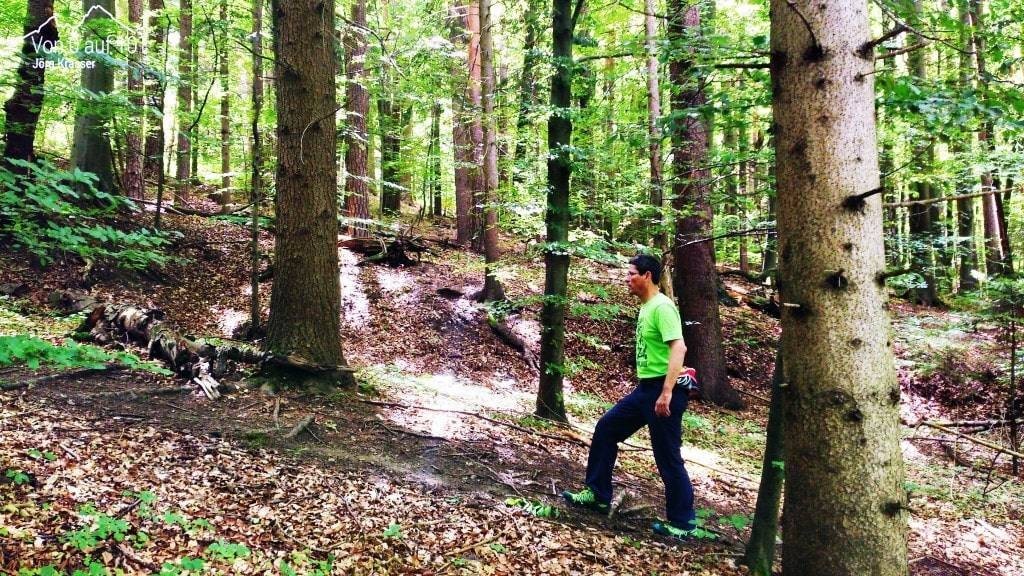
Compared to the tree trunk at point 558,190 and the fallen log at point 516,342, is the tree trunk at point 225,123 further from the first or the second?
the fallen log at point 516,342

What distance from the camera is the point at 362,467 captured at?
4445 millimetres

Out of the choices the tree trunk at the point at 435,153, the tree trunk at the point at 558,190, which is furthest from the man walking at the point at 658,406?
the tree trunk at the point at 435,153

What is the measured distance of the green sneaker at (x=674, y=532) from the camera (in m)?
4.08

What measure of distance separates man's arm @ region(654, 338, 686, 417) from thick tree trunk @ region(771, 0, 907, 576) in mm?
1762

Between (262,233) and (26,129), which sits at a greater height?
(26,129)

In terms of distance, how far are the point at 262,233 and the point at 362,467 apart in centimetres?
1147

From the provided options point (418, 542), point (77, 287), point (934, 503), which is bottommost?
point (934, 503)

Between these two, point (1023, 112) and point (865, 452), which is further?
point (1023, 112)

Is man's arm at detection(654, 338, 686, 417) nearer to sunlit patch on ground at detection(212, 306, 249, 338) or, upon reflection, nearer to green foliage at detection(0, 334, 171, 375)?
green foliage at detection(0, 334, 171, 375)

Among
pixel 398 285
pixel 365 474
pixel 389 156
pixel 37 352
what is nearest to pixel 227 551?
pixel 365 474

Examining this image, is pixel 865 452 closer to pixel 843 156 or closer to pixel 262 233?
pixel 843 156

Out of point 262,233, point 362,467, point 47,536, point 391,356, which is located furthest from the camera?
point 262,233

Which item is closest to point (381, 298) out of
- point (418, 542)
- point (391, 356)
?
point (391, 356)

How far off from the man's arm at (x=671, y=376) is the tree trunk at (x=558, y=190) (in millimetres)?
2440
